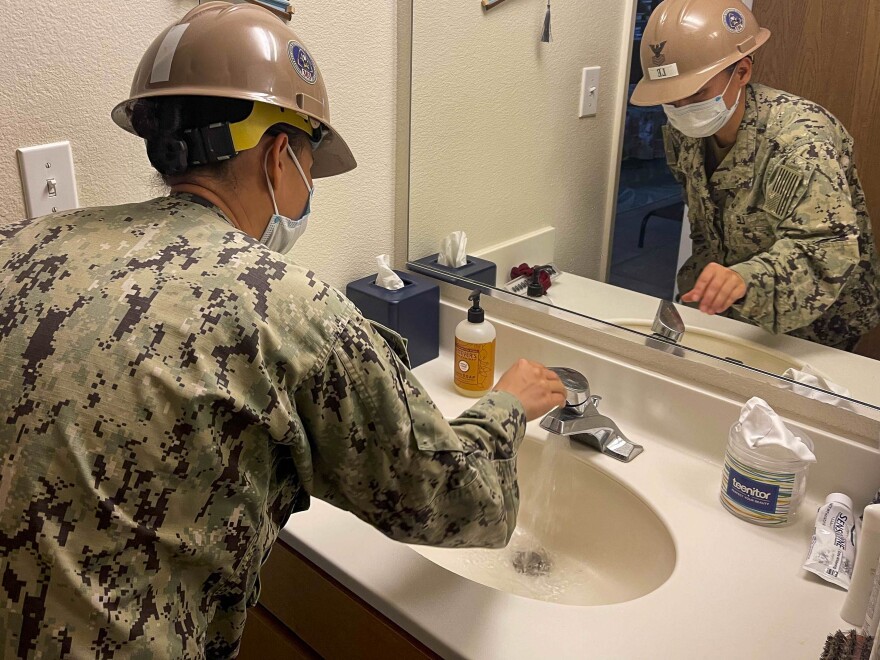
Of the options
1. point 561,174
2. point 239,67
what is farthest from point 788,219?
point 239,67

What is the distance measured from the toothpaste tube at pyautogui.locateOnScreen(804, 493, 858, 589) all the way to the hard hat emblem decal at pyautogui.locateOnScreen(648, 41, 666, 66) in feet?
2.10

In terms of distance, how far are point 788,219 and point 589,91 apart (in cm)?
38

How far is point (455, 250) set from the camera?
142 centimetres

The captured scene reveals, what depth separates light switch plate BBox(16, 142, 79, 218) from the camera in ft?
3.08

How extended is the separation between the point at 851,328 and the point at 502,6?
78 centimetres

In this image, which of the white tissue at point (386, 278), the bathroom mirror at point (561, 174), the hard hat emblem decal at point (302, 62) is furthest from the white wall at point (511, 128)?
the hard hat emblem decal at point (302, 62)

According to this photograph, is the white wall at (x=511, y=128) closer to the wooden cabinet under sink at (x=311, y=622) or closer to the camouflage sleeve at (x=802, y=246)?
the camouflage sleeve at (x=802, y=246)

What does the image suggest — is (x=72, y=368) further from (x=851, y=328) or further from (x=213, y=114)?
(x=851, y=328)

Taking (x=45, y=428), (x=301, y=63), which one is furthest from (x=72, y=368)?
(x=301, y=63)

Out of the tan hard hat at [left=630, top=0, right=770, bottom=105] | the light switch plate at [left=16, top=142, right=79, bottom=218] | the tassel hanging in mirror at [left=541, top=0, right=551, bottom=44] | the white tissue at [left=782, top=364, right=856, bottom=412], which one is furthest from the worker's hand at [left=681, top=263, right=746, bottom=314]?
the light switch plate at [left=16, top=142, right=79, bottom=218]

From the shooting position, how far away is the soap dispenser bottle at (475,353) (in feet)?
4.10

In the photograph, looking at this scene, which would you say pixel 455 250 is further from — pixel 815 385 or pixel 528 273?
pixel 815 385

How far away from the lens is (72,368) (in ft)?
1.92

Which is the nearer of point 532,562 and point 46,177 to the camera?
point 46,177
